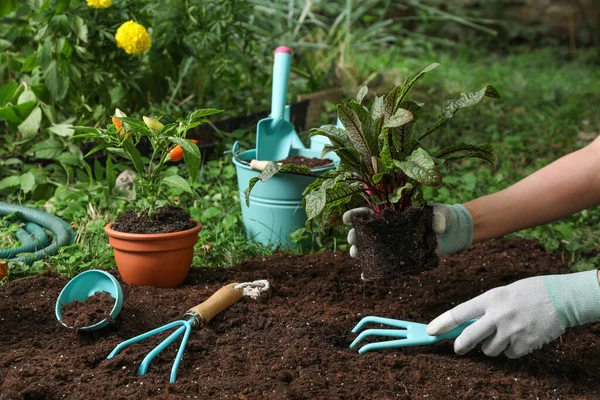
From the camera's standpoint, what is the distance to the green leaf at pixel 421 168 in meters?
1.68

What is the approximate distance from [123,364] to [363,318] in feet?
2.10

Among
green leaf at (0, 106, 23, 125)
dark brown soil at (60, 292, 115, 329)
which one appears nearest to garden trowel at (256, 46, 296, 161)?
dark brown soil at (60, 292, 115, 329)

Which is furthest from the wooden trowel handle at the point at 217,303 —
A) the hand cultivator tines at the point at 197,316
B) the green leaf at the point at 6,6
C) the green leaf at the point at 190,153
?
the green leaf at the point at 6,6

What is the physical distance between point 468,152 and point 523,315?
0.50 metres

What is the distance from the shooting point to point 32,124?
2967mm

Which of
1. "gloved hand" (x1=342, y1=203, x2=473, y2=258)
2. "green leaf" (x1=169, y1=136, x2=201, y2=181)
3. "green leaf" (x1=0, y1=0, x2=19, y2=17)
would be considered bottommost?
"gloved hand" (x1=342, y1=203, x2=473, y2=258)

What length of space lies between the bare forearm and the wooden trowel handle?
0.76m

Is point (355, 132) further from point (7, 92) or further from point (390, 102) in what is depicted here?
point (7, 92)

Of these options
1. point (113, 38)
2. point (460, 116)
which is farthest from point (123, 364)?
point (460, 116)

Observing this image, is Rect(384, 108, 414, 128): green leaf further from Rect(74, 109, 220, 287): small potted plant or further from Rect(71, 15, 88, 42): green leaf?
Rect(71, 15, 88, 42): green leaf

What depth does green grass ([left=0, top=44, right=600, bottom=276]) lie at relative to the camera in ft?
8.41

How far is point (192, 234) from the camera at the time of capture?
2104mm

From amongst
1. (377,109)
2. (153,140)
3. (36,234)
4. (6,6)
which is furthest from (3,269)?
(6,6)

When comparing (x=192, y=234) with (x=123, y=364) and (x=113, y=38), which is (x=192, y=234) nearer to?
(x=123, y=364)
